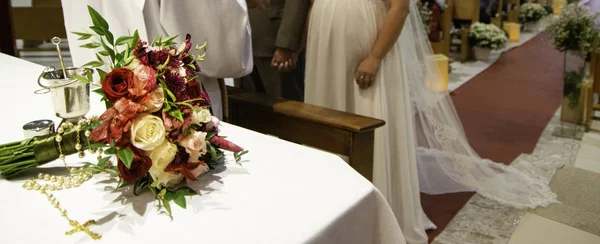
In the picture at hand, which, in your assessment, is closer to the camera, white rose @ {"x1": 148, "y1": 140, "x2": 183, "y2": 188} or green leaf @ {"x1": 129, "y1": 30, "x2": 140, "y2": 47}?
white rose @ {"x1": 148, "y1": 140, "x2": 183, "y2": 188}

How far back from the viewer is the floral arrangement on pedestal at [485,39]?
693 cm

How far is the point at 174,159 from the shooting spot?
3.15ft

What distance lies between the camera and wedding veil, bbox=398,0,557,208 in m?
2.60

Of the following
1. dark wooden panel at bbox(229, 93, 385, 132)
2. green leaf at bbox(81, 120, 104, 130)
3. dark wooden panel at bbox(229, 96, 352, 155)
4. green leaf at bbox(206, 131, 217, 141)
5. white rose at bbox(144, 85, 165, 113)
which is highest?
white rose at bbox(144, 85, 165, 113)

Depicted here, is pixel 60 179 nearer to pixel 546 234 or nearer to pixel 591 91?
pixel 546 234

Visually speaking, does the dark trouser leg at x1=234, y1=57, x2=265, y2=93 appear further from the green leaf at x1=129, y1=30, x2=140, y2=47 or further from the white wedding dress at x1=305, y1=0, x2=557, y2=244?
the green leaf at x1=129, y1=30, x2=140, y2=47

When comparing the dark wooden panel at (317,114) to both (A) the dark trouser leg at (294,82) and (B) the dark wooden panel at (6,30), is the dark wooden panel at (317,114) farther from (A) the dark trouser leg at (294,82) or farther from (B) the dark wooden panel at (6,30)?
(B) the dark wooden panel at (6,30)

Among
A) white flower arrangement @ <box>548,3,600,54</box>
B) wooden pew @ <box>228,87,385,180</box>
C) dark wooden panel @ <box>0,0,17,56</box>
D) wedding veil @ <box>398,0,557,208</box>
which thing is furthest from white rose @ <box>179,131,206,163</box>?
white flower arrangement @ <box>548,3,600,54</box>

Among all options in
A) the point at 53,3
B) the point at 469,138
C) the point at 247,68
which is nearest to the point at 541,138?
the point at 469,138

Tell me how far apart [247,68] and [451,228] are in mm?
1420

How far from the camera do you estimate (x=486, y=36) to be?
693cm

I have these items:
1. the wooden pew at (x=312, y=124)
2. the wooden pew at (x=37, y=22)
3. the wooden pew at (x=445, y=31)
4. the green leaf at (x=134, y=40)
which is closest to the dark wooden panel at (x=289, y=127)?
the wooden pew at (x=312, y=124)

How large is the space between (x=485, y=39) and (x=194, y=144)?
664cm

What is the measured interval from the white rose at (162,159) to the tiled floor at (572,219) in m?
1.98
